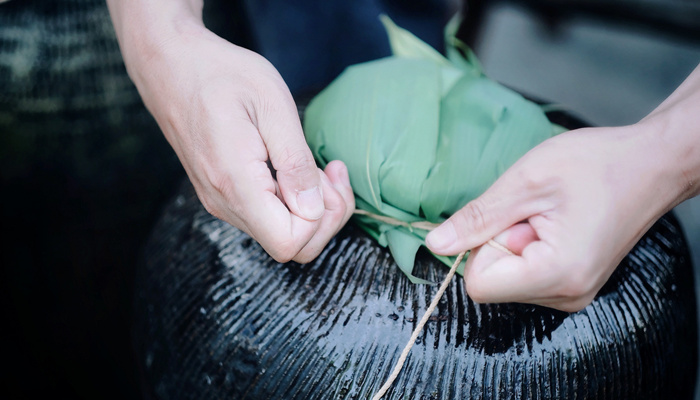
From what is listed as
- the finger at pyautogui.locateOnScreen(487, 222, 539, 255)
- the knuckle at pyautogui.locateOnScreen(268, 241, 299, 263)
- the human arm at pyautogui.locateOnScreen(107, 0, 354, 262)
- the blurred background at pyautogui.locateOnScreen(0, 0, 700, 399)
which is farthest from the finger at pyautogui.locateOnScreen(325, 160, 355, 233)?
the blurred background at pyautogui.locateOnScreen(0, 0, 700, 399)

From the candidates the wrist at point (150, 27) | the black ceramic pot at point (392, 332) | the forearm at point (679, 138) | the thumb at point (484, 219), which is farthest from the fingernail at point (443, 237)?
the wrist at point (150, 27)

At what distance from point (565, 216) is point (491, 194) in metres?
0.09

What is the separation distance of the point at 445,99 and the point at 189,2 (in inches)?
18.5

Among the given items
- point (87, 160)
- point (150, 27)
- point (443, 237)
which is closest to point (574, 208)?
point (443, 237)

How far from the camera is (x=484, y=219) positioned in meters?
0.63

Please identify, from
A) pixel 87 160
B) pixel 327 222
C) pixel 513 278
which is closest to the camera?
pixel 513 278

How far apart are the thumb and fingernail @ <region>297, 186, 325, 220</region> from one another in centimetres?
15

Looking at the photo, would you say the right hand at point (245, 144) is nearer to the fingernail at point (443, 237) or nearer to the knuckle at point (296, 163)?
the knuckle at point (296, 163)

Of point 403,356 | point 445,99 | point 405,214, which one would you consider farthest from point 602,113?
point 403,356

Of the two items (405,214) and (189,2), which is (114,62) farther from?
(405,214)

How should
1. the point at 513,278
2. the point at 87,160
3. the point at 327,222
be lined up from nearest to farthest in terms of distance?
the point at 513,278
the point at 327,222
the point at 87,160

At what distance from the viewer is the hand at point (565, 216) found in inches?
23.1

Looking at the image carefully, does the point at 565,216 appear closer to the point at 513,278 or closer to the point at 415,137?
the point at 513,278

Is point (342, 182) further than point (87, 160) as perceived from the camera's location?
No
